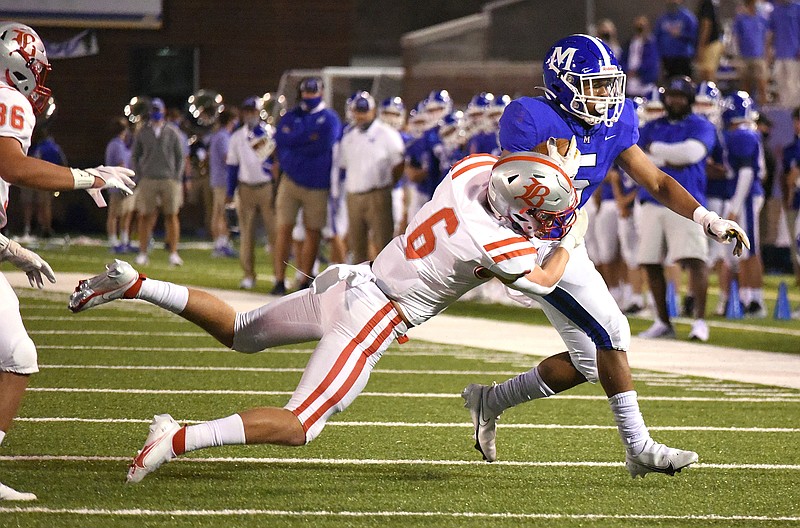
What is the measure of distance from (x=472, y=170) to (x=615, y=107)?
0.75 m

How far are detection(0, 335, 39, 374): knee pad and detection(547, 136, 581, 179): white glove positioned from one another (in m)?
1.94

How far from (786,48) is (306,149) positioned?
6869mm

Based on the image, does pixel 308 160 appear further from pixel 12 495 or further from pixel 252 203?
pixel 12 495

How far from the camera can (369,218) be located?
12898 mm

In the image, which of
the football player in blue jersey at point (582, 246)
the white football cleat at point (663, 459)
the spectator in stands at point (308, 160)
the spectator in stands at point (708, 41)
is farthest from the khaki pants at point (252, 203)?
the white football cleat at point (663, 459)

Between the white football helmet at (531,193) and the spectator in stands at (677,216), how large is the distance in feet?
18.5

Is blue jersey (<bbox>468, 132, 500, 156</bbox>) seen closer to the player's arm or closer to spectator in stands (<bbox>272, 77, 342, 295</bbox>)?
spectator in stands (<bbox>272, 77, 342, 295</bbox>)

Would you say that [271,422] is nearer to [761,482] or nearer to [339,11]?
[761,482]

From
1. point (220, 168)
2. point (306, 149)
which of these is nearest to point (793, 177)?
point (306, 149)

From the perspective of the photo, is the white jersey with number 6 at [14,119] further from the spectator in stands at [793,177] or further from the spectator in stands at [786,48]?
the spectator in stands at [786,48]

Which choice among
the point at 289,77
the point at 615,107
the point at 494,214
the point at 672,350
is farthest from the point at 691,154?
the point at 289,77

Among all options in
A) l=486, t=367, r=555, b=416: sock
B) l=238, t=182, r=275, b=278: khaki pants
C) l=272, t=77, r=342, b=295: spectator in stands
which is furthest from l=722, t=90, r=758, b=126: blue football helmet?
l=486, t=367, r=555, b=416: sock

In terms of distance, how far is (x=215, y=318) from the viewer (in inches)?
201

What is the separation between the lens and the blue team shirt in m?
12.8
